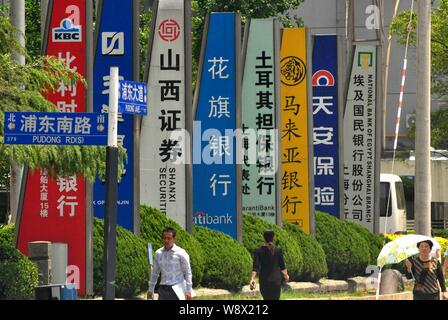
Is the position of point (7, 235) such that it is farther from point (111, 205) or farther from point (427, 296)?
point (427, 296)

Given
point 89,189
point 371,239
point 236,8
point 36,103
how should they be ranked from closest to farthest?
point 36,103
point 89,189
point 371,239
point 236,8

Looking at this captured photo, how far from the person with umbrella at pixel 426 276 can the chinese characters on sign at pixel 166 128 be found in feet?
26.1

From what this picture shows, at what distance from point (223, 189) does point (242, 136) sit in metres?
1.37

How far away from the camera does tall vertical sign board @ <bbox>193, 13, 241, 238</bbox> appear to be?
2639 centimetres

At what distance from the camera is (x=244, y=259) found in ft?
82.6

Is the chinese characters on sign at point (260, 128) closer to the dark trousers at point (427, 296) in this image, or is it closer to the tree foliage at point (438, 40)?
the dark trousers at point (427, 296)

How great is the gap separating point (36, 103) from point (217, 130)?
8.03 m

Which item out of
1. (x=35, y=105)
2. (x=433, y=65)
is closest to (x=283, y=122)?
(x=35, y=105)

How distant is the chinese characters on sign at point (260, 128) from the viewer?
2795 cm

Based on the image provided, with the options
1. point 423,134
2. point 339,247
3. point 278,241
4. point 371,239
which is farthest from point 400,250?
point 371,239

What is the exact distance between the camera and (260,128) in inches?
1102

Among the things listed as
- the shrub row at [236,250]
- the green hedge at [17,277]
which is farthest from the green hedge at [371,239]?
the green hedge at [17,277]

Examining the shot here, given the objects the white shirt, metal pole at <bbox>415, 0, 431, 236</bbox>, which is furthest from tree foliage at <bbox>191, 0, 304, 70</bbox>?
the white shirt
